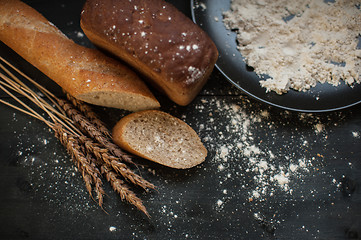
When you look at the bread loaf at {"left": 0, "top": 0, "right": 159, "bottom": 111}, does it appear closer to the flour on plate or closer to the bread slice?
the bread slice

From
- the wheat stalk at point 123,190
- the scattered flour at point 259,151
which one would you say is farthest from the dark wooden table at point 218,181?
the wheat stalk at point 123,190

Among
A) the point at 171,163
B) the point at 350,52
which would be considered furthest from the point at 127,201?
the point at 350,52

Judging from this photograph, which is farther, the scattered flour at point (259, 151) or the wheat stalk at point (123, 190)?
the scattered flour at point (259, 151)

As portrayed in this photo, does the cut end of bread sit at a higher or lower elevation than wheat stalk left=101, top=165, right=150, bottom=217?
higher

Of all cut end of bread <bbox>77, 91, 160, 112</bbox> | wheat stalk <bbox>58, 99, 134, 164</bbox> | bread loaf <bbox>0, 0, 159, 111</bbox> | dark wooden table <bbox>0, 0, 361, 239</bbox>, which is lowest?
dark wooden table <bbox>0, 0, 361, 239</bbox>

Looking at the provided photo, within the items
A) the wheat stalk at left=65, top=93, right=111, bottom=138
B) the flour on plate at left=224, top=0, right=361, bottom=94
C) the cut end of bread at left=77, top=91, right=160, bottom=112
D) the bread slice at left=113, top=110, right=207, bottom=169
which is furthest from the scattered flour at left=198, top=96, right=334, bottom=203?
the wheat stalk at left=65, top=93, right=111, bottom=138

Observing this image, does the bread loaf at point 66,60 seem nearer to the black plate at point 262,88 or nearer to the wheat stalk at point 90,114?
the wheat stalk at point 90,114
